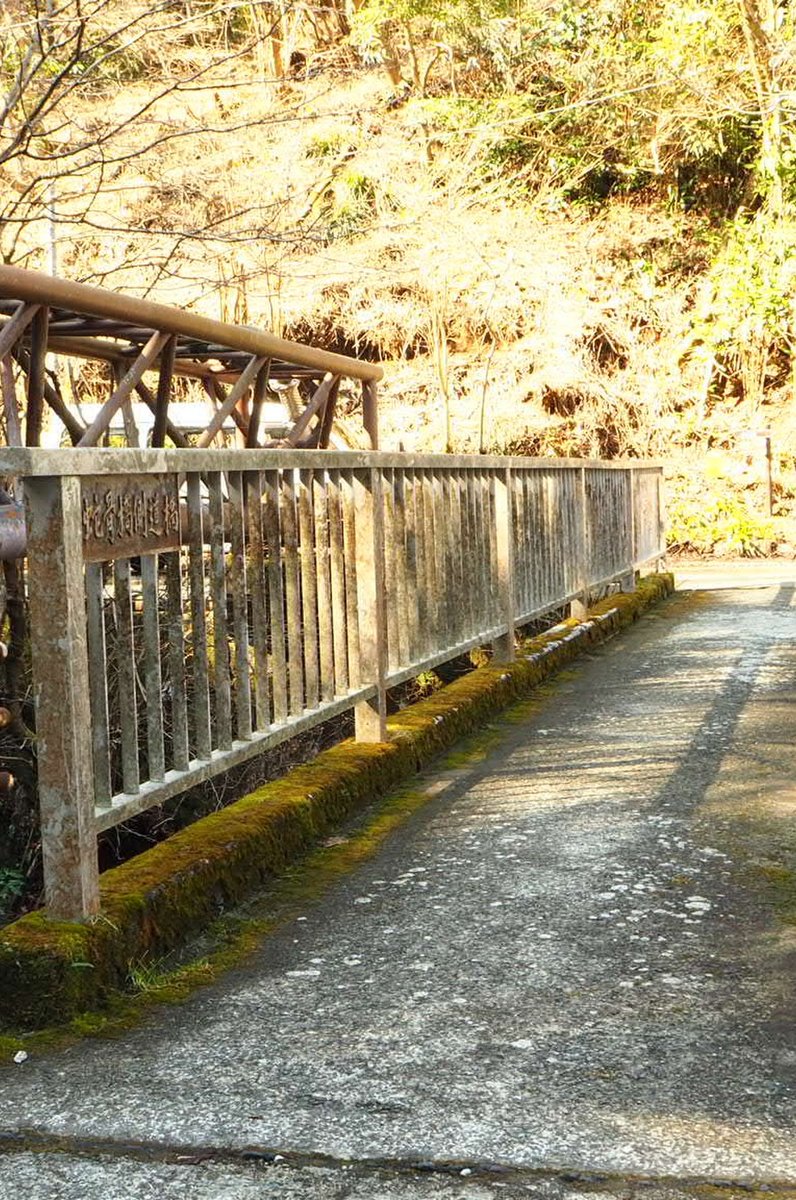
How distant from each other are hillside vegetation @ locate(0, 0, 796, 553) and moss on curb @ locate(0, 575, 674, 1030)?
604 inches

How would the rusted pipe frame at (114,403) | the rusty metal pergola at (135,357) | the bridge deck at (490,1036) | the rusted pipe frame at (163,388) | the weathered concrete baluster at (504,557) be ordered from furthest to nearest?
the weathered concrete baluster at (504,557)
the rusted pipe frame at (163,388)
the rusted pipe frame at (114,403)
the rusty metal pergola at (135,357)
the bridge deck at (490,1036)

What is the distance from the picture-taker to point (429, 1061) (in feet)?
9.14

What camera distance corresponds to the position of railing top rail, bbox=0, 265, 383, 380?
14.0ft

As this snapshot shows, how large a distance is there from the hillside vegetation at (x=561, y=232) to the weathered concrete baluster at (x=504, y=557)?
43.5ft

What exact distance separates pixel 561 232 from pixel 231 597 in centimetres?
2048

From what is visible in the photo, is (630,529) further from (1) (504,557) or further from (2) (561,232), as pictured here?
(2) (561,232)

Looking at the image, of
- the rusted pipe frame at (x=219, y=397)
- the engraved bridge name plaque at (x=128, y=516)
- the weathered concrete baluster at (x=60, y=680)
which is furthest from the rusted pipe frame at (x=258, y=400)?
the weathered concrete baluster at (x=60, y=680)

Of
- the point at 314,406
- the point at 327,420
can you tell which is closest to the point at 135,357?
the point at 314,406

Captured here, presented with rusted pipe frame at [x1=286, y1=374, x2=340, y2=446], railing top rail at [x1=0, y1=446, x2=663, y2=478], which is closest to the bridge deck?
railing top rail at [x1=0, y1=446, x2=663, y2=478]

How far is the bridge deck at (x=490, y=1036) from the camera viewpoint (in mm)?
2379

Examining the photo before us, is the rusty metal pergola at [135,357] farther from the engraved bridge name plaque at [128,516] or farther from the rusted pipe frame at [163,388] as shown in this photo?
the engraved bridge name plaque at [128,516]

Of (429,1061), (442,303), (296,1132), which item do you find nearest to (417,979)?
(429,1061)

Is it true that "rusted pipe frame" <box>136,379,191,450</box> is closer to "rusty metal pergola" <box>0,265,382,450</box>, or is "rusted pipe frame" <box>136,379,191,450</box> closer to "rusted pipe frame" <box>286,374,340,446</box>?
"rusty metal pergola" <box>0,265,382,450</box>

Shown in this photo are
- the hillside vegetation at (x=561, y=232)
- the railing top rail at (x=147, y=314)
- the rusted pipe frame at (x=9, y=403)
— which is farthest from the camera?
the hillside vegetation at (x=561, y=232)
